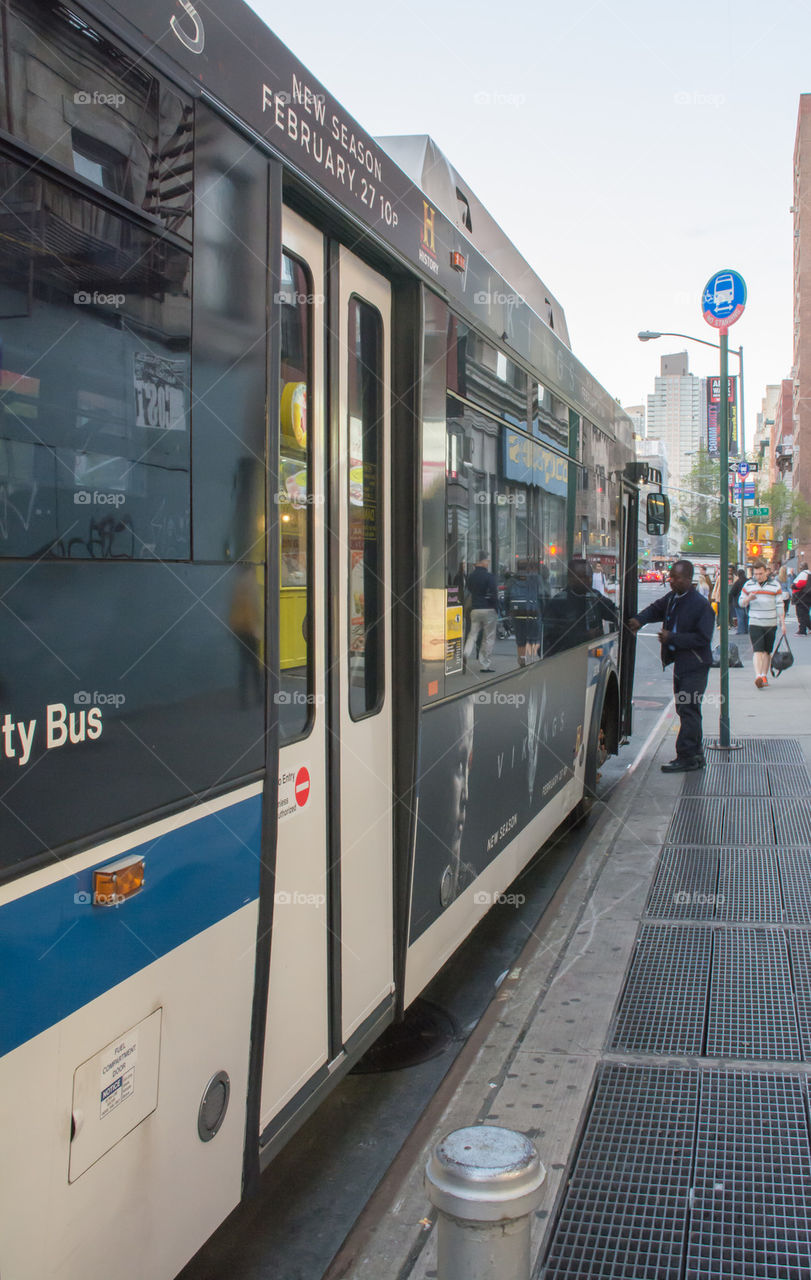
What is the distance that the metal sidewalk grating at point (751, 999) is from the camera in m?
4.57

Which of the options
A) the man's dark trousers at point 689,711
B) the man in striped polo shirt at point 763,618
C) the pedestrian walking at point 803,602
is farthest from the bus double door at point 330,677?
the pedestrian walking at point 803,602

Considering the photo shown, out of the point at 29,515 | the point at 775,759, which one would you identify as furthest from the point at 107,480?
the point at 775,759

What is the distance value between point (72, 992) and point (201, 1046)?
24.0 inches

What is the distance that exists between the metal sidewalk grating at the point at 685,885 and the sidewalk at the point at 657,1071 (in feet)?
0.06

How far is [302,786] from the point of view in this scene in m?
3.23

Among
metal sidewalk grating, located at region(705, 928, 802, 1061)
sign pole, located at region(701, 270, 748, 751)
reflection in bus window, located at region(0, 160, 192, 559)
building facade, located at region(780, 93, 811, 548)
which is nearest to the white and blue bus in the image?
reflection in bus window, located at region(0, 160, 192, 559)

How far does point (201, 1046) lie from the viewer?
8.48 feet

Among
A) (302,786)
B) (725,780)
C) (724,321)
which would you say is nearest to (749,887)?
(725,780)

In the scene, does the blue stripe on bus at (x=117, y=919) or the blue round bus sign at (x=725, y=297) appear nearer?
the blue stripe on bus at (x=117, y=919)

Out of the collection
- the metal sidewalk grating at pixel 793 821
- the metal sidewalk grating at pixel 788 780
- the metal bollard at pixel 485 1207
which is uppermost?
the metal bollard at pixel 485 1207

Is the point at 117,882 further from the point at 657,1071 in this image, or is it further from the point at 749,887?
the point at 749,887

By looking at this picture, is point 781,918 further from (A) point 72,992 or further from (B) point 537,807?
(A) point 72,992

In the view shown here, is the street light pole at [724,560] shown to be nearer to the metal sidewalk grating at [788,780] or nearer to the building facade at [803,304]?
the metal sidewalk grating at [788,780]

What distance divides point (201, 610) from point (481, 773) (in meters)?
2.76
